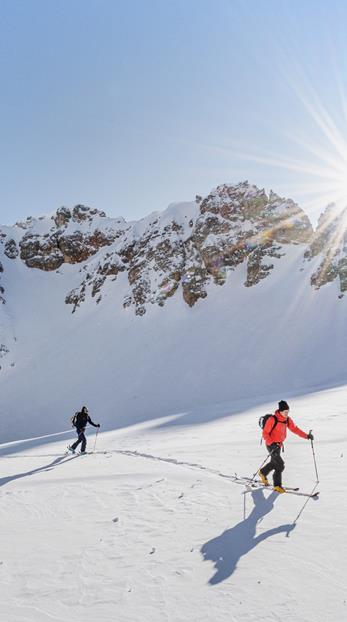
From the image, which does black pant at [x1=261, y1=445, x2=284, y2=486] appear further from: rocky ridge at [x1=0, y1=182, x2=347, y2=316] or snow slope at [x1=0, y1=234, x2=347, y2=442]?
rocky ridge at [x1=0, y1=182, x2=347, y2=316]

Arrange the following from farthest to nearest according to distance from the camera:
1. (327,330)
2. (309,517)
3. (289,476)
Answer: (327,330)
(289,476)
(309,517)

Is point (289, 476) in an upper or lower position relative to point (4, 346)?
lower

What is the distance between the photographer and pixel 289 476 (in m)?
8.44

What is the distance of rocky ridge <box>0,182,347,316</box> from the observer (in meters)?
50.7

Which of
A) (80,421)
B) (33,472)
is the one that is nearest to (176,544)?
(33,472)

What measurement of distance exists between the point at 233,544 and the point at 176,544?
32.0 inches

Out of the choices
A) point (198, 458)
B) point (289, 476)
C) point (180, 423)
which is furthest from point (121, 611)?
point (180, 423)

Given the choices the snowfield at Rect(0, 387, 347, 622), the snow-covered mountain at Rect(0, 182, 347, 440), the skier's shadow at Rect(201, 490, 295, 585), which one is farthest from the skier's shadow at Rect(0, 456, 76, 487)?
the snow-covered mountain at Rect(0, 182, 347, 440)

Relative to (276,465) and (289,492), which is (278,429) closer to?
(276,465)

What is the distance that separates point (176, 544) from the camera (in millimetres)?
5629

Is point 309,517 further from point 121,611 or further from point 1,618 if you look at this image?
point 1,618

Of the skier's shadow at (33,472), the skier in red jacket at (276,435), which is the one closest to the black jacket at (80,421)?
the skier's shadow at (33,472)

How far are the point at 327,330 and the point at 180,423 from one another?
77.4 ft

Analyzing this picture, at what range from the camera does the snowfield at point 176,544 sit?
416 cm
